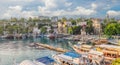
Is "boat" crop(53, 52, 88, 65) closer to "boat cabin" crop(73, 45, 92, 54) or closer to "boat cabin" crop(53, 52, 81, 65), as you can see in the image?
"boat cabin" crop(53, 52, 81, 65)

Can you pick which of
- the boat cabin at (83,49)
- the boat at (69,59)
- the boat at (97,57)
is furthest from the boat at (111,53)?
the boat cabin at (83,49)

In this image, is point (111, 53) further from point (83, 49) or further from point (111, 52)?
point (83, 49)

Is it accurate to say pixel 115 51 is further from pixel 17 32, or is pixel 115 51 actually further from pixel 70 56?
pixel 17 32

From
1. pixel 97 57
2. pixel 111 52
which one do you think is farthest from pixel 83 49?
pixel 97 57

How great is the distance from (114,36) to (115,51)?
13411 mm

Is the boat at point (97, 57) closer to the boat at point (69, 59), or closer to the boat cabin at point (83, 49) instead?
the boat at point (69, 59)

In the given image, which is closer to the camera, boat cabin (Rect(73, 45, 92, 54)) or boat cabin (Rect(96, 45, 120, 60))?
boat cabin (Rect(96, 45, 120, 60))

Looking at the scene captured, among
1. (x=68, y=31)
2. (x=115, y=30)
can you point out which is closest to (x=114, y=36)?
(x=115, y=30)

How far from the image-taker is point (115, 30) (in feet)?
90.9

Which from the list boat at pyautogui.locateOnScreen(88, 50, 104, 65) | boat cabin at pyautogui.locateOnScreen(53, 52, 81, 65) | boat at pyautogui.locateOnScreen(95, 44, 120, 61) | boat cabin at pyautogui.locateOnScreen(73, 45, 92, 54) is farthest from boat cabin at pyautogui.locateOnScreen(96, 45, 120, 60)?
boat cabin at pyautogui.locateOnScreen(73, 45, 92, 54)

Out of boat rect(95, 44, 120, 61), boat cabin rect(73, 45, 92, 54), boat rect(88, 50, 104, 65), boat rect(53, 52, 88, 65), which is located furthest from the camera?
boat cabin rect(73, 45, 92, 54)

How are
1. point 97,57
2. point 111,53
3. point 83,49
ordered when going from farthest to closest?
point 83,49, point 111,53, point 97,57

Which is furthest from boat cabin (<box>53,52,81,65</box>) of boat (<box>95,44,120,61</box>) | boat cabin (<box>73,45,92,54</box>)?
boat cabin (<box>73,45,92,54</box>)

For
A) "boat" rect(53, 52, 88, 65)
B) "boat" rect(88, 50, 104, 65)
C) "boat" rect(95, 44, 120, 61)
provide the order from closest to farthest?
"boat" rect(53, 52, 88, 65) < "boat" rect(88, 50, 104, 65) < "boat" rect(95, 44, 120, 61)
